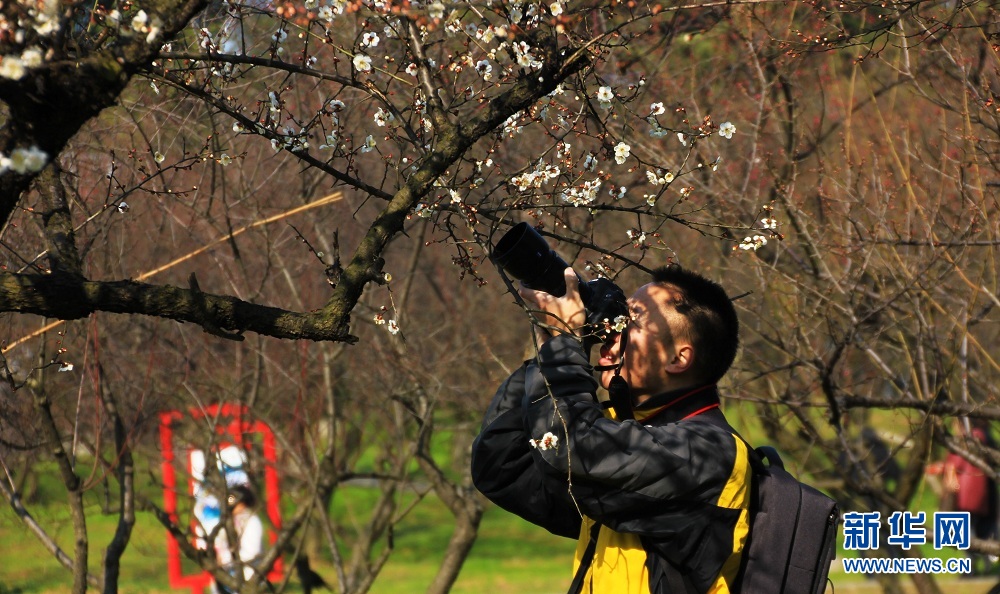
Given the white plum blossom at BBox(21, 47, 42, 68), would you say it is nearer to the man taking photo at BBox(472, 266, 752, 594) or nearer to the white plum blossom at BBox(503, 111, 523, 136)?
the man taking photo at BBox(472, 266, 752, 594)

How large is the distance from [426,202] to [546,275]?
0.38 metres

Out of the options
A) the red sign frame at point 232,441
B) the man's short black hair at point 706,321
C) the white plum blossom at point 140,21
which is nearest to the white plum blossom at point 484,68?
the man's short black hair at point 706,321

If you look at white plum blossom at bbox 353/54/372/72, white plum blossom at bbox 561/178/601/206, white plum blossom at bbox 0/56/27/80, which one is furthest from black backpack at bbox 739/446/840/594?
white plum blossom at bbox 0/56/27/80

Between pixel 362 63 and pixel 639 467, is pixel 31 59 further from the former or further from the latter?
pixel 639 467

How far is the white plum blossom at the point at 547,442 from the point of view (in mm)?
2340

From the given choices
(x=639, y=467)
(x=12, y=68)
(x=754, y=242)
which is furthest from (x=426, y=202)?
(x=12, y=68)

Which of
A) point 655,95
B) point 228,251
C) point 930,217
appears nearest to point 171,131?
point 228,251

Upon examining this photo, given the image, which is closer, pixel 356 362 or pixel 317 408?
pixel 317 408

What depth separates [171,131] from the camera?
5027 millimetres

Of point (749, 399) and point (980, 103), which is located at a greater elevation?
point (980, 103)

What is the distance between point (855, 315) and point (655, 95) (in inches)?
80.1

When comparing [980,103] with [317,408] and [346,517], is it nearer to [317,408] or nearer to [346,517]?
[317,408]

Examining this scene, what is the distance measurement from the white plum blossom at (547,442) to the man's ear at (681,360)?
1.57 ft

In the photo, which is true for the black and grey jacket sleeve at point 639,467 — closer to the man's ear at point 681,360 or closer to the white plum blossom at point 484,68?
the man's ear at point 681,360
